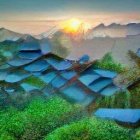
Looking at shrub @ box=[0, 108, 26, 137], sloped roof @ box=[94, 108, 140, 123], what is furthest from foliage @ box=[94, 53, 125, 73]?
shrub @ box=[0, 108, 26, 137]

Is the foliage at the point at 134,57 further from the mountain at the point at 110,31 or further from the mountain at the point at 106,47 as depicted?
the mountain at the point at 110,31

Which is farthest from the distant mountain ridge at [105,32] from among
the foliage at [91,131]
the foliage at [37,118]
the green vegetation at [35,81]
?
the foliage at [91,131]

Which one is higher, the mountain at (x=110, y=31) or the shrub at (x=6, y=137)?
the mountain at (x=110, y=31)

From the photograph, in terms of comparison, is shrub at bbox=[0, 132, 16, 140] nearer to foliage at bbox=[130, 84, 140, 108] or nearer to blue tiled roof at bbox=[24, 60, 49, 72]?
blue tiled roof at bbox=[24, 60, 49, 72]

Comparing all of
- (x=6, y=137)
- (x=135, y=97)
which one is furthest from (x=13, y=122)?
(x=135, y=97)

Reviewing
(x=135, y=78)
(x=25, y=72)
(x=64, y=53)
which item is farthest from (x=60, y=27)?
(x=135, y=78)
